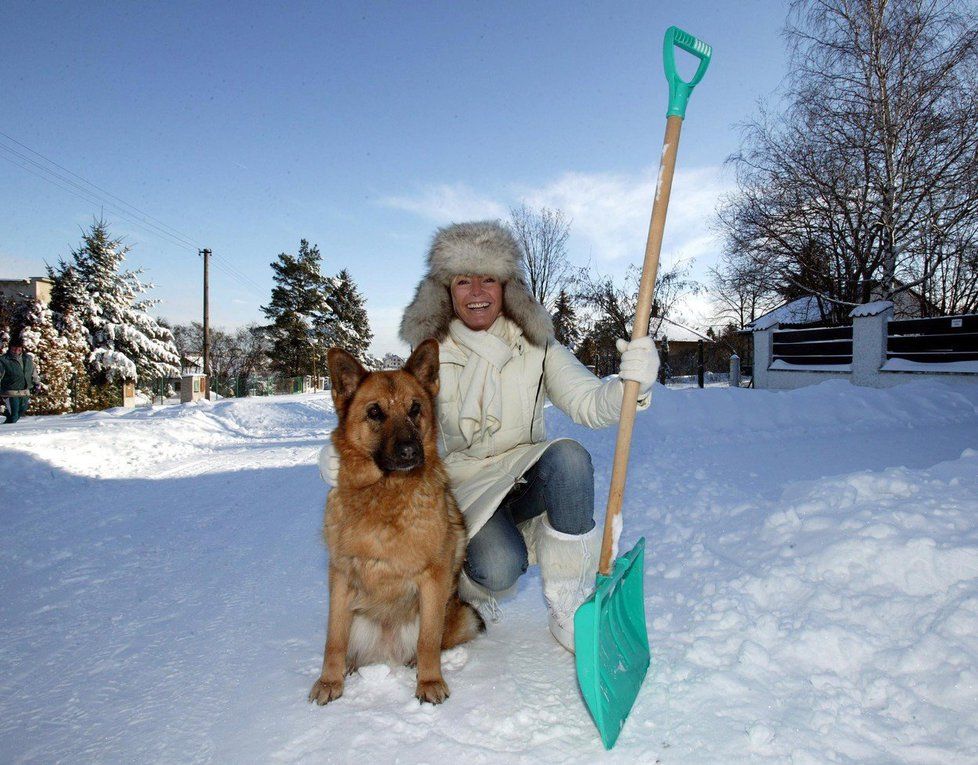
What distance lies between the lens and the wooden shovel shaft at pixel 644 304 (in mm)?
2057

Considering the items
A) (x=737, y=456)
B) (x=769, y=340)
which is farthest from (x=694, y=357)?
(x=737, y=456)

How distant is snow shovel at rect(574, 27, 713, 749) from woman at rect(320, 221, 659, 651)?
0.22 m

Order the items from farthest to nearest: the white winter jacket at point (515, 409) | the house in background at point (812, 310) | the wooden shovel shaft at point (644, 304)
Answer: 1. the house in background at point (812, 310)
2. the white winter jacket at point (515, 409)
3. the wooden shovel shaft at point (644, 304)

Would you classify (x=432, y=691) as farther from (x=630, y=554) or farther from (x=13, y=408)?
(x=13, y=408)

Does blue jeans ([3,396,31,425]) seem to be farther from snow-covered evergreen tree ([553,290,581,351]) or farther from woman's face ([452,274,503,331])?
snow-covered evergreen tree ([553,290,581,351])

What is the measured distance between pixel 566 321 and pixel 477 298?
25.3m

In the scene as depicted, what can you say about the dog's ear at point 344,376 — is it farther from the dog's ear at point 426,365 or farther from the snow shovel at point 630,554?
the snow shovel at point 630,554

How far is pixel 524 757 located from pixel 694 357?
3789cm

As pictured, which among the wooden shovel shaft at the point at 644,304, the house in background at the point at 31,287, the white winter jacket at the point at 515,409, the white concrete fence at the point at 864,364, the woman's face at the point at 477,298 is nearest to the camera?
the wooden shovel shaft at the point at 644,304

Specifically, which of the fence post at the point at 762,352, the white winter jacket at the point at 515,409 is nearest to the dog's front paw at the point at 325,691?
the white winter jacket at the point at 515,409

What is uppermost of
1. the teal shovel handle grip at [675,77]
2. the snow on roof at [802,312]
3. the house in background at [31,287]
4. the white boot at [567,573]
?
the house in background at [31,287]

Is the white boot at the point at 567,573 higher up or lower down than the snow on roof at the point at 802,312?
lower down

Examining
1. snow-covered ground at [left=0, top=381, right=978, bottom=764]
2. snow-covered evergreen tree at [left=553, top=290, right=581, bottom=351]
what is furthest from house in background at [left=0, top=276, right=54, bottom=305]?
snow-covered ground at [left=0, top=381, right=978, bottom=764]

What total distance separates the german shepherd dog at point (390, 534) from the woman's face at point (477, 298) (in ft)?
A: 1.74
